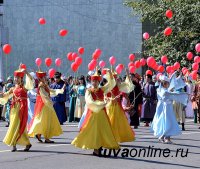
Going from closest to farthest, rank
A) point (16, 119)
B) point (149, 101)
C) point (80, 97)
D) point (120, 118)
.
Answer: point (16, 119) → point (120, 118) → point (149, 101) → point (80, 97)

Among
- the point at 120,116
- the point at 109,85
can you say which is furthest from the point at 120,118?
the point at 109,85

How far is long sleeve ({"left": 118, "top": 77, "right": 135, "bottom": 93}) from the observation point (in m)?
14.2

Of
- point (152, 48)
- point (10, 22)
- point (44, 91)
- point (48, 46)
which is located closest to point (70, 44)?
point (48, 46)

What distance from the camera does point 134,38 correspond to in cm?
3916

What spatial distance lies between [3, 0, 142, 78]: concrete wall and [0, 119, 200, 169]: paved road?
22.2 meters

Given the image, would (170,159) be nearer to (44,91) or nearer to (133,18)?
(44,91)

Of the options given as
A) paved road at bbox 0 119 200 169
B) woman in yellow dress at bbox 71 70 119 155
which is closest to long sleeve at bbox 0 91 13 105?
paved road at bbox 0 119 200 169

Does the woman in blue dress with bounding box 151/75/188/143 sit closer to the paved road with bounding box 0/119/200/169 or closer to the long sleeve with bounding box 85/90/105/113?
the paved road with bounding box 0/119/200/169

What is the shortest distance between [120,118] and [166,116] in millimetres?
1282

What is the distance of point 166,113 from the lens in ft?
48.8

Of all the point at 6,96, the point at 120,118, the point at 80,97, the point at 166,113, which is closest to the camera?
the point at 6,96

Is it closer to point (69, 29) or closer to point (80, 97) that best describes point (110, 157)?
point (80, 97)

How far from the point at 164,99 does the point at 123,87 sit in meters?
1.33

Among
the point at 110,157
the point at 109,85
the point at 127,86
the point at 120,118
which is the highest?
the point at 109,85
